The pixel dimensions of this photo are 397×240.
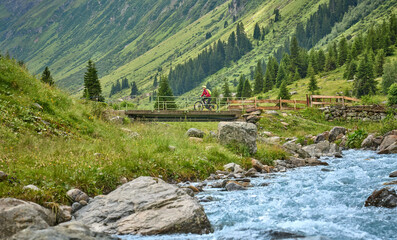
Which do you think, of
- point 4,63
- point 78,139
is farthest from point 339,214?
point 4,63

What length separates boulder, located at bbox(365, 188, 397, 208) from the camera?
316 inches

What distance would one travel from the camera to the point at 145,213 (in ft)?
24.4

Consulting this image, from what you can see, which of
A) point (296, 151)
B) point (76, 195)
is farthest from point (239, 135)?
point (76, 195)

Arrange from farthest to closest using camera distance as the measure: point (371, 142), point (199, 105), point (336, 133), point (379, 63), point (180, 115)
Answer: point (379, 63)
point (199, 105)
point (180, 115)
point (336, 133)
point (371, 142)

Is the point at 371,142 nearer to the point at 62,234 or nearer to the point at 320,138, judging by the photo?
the point at 320,138

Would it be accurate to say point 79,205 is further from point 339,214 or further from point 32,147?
A: point 339,214

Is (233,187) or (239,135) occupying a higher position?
(239,135)

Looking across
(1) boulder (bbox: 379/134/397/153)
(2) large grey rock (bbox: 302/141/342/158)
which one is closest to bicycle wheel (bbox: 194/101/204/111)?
(2) large grey rock (bbox: 302/141/342/158)

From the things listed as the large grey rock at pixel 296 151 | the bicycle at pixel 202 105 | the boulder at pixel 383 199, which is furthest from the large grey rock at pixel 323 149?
the bicycle at pixel 202 105

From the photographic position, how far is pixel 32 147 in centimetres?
1111

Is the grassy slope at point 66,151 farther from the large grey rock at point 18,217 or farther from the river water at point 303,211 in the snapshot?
the river water at point 303,211

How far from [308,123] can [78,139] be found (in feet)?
82.4

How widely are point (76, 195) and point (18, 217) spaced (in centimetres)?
222

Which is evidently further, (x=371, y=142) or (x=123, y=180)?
(x=371, y=142)
